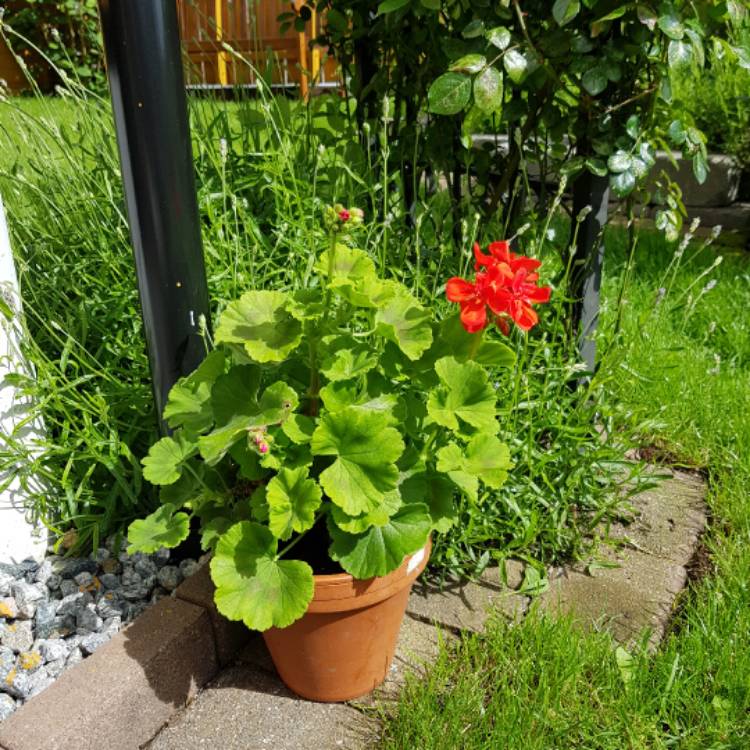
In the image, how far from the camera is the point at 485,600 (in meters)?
1.79

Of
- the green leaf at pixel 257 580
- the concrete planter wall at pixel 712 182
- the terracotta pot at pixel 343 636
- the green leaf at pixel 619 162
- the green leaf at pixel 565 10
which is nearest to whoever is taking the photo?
the green leaf at pixel 257 580

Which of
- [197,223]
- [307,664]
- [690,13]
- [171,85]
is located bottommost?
[307,664]

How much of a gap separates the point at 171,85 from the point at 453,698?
4.06ft

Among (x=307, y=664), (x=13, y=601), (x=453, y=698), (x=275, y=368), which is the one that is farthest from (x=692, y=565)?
(x=13, y=601)

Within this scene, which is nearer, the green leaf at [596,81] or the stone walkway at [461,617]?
the stone walkway at [461,617]

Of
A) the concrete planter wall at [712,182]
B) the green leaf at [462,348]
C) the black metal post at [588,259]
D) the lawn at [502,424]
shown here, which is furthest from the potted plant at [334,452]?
the concrete planter wall at [712,182]

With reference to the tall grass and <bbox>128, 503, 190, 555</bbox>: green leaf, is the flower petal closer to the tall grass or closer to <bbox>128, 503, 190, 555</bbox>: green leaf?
the tall grass

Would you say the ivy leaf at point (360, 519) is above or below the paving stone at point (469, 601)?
above

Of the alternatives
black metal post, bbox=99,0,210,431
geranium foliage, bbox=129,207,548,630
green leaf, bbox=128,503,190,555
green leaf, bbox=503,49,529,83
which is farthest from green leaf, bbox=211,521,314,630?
green leaf, bbox=503,49,529,83

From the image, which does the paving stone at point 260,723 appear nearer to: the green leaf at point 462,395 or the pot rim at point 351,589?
the pot rim at point 351,589

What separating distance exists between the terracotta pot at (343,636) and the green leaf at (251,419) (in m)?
0.28

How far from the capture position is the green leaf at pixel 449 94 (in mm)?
1758

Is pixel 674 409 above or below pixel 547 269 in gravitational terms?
below

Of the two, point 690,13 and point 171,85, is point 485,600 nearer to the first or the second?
point 171,85
